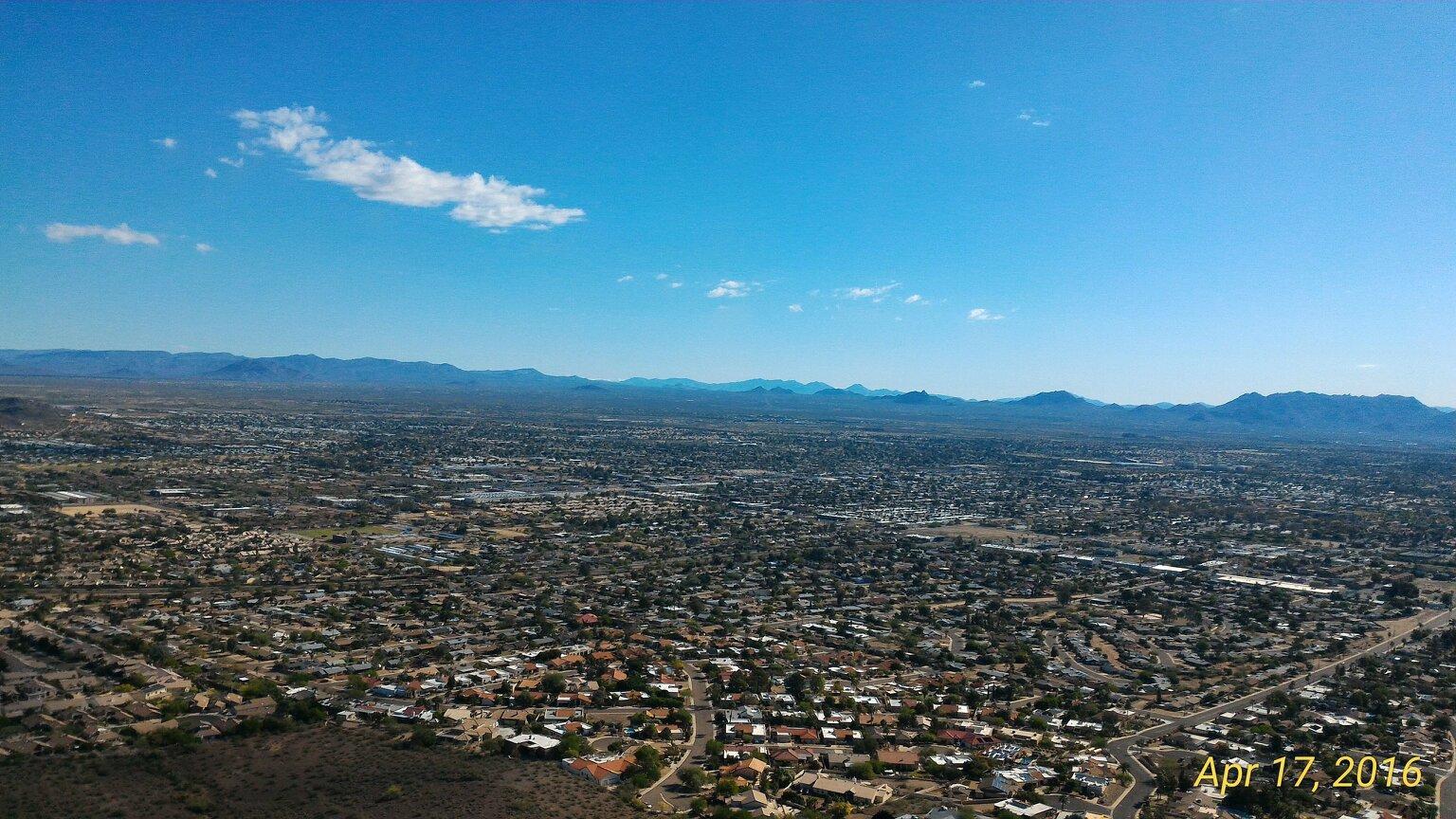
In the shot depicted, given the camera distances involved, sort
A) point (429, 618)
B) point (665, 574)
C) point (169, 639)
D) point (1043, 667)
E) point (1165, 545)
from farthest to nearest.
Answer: point (1165, 545), point (665, 574), point (429, 618), point (1043, 667), point (169, 639)

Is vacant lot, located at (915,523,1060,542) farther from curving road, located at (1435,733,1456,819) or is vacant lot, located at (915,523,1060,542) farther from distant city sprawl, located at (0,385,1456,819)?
curving road, located at (1435,733,1456,819)

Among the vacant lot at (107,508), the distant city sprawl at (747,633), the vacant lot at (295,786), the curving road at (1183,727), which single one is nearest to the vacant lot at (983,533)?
the distant city sprawl at (747,633)

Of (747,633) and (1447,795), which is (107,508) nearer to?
(747,633)

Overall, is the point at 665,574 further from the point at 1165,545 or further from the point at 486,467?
the point at 486,467

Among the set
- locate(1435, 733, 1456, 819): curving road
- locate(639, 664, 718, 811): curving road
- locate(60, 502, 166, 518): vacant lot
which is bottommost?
locate(639, 664, 718, 811): curving road

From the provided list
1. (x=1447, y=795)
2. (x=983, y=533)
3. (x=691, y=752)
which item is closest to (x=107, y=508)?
(x=691, y=752)

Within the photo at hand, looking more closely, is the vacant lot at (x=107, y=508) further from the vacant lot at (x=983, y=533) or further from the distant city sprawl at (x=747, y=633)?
the vacant lot at (x=983, y=533)

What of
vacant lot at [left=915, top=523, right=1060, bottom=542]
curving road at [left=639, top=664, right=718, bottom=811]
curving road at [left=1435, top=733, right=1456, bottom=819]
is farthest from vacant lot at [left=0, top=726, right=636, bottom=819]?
vacant lot at [left=915, top=523, right=1060, bottom=542]

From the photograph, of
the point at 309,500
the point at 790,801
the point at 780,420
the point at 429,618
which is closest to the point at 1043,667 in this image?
the point at 790,801
